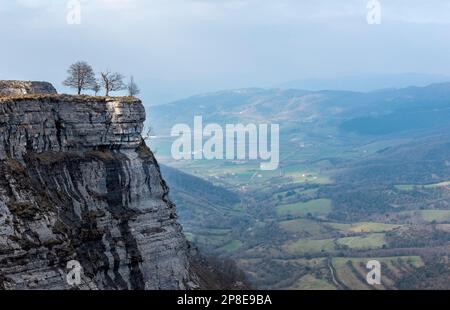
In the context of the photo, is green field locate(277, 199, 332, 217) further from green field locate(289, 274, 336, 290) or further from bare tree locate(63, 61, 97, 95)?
bare tree locate(63, 61, 97, 95)

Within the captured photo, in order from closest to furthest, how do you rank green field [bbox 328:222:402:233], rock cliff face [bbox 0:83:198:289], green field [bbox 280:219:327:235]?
rock cliff face [bbox 0:83:198:289] < green field [bbox 280:219:327:235] < green field [bbox 328:222:402:233]

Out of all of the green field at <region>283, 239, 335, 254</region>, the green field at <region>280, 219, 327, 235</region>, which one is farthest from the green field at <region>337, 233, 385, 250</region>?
the green field at <region>280, 219, 327, 235</region>

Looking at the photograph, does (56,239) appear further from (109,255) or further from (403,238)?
(403,238)

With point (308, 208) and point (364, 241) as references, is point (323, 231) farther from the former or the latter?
point (308, 208)

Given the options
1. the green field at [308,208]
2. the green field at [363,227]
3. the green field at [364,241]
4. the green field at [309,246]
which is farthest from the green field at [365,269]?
the green field at [308,208]
